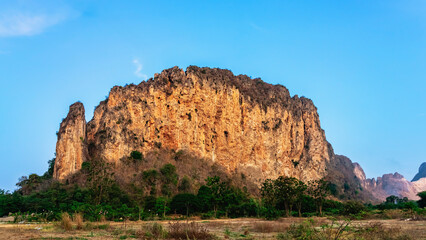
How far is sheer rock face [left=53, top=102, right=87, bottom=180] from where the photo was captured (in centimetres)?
5219

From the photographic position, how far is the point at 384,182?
7303 inches

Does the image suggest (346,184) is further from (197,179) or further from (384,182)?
(384,182)

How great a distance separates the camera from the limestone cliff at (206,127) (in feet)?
191

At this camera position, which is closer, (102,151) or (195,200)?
(195,200)

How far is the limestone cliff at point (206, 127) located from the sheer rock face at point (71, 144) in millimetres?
151

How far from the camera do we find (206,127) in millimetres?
71312

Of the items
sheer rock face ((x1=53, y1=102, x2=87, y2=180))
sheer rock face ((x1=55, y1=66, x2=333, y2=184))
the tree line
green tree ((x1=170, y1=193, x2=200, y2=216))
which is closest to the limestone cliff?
sheer rock face ((x1=55, y1=66, x2=333, y2=184))

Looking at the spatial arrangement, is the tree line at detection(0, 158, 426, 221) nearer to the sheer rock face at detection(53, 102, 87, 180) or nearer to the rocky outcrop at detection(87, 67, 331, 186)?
the sheer rock face at detection(53, 102, 87, 180)

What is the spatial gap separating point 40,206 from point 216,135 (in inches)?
1652

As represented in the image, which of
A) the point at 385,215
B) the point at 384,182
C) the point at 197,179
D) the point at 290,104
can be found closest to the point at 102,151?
the point at 197,179

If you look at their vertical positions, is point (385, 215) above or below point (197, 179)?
below

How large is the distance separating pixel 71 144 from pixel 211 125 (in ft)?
96.4

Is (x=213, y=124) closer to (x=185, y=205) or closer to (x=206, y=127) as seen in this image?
(x=206, y=127)

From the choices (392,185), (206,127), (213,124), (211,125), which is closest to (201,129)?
(206,127)
